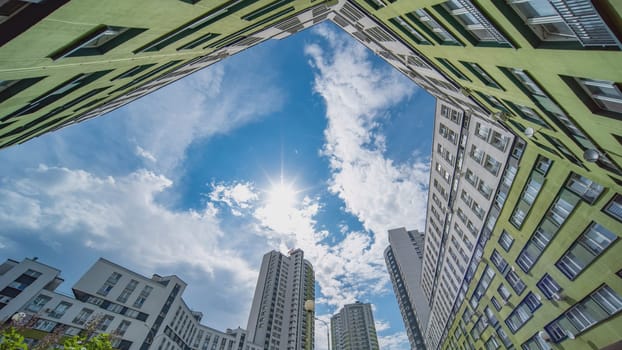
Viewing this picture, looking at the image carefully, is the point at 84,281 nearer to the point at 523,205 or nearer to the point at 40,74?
the point at 40,74

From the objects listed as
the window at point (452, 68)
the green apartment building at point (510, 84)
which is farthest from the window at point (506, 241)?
the window at point (452, 68)

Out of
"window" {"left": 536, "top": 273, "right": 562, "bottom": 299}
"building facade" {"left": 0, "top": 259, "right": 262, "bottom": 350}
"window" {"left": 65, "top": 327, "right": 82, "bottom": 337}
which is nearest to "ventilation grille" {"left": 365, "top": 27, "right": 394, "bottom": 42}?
"window" {"left": 536, "top": 273, "right": 562, "bottom": 299}

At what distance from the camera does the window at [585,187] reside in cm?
1337

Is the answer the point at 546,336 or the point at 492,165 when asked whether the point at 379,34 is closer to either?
the point at 492,165

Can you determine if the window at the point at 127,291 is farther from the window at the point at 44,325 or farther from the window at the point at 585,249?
the window at the point at 585,249

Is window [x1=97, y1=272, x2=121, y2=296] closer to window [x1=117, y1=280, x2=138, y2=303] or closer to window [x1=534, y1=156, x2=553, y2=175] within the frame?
window [x1=117, y1=280, x2=138, y2=303]

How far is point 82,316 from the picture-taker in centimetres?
3925

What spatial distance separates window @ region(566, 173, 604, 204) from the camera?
43.9ft

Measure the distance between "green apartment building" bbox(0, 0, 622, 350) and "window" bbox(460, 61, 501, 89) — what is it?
0.33 feet

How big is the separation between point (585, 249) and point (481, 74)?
43.0ft

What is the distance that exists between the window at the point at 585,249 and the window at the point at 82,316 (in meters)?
64.6

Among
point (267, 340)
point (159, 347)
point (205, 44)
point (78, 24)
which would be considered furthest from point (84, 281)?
point (267, 340)

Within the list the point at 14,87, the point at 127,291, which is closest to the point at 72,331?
the point at 127,291

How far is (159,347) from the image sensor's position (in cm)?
4719
